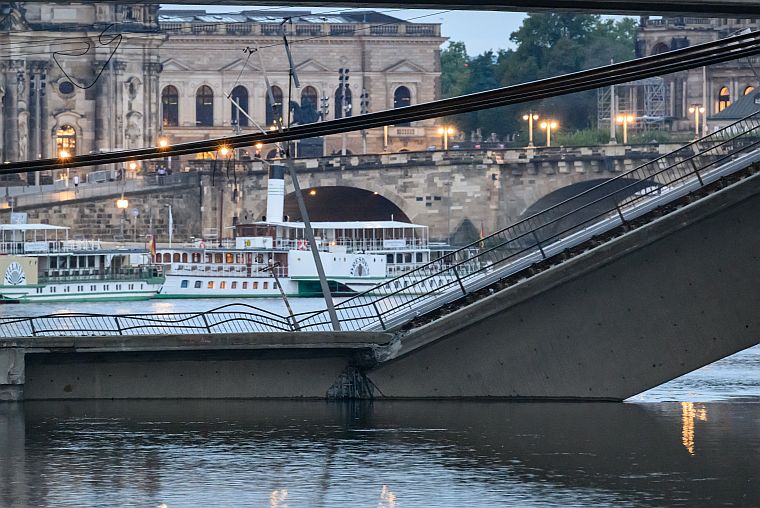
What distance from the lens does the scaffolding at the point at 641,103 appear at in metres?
156

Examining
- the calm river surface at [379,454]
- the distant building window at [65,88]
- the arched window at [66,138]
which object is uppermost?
the distant building window at [65,88]

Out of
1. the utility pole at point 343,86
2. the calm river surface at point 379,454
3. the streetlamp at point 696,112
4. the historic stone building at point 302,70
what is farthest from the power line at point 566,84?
the historic stone building at point 302,70

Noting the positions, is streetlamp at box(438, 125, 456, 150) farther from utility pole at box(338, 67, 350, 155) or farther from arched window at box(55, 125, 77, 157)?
arched window at box(55, 125, 77, 157)

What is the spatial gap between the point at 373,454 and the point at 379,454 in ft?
0.29

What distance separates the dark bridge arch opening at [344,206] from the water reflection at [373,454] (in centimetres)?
9525

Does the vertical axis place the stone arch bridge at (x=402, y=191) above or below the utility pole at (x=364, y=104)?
below

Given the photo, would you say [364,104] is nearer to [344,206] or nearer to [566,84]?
[344,206]

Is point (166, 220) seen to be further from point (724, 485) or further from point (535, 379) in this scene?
point (724, 485)

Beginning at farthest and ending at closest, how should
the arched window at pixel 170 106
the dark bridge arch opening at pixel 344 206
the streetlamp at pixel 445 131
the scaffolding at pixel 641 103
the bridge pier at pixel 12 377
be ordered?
the arched window at pixel 170 106
the scaffolding at pixel 641 103
the streetlamp at pixel 445 131
the dark bridge arch opening at pixel 344 206
the bridge pier at pixel 12 377

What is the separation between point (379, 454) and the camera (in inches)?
1012

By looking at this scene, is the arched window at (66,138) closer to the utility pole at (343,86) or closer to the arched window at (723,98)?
the utility pole at (343,86)

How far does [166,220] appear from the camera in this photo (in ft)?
399

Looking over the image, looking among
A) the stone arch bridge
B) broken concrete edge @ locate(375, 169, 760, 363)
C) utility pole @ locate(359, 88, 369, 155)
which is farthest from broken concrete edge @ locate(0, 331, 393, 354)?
utility pole @ locate(359, 88, 369, 155)

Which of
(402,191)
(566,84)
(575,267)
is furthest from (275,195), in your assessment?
(566,84)
